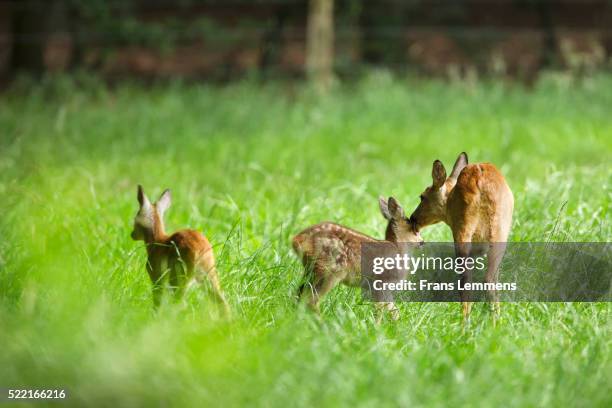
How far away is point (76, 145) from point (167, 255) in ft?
15.5

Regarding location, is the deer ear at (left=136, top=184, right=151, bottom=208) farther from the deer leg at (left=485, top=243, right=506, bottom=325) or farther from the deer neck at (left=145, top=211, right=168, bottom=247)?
the deer leg at (left=485, top=243, right=506, bottom=325)

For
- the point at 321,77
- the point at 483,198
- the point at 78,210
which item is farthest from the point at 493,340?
the point at 321,77

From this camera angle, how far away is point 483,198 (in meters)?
3.04

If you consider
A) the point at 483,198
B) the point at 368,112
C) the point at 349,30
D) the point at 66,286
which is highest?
the point at 349,30

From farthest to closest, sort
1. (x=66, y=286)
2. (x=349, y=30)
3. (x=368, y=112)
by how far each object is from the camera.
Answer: (x=349, y=30) < (x=368, y=112) < (x=66, y=286)

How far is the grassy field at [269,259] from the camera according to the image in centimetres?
260

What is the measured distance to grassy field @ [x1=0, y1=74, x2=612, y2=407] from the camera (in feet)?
8.53

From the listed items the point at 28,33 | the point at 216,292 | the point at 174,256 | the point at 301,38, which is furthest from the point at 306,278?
the point at 301,38

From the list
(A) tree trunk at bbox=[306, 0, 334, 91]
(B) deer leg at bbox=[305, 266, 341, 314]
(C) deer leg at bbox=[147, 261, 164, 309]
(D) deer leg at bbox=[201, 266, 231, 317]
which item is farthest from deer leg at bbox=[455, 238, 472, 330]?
(A) tree trunk at bbox=[306, 0, 334, 91]

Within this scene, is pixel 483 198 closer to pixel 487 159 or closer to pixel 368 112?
pixel 487 159

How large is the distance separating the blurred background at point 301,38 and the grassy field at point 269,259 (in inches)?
118

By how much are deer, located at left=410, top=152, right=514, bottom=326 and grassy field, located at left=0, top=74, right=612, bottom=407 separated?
0.26 m

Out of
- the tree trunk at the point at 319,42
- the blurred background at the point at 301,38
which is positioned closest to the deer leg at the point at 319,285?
the blurred background at the point at 301,38

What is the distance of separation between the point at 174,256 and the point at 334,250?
54 centimetres
